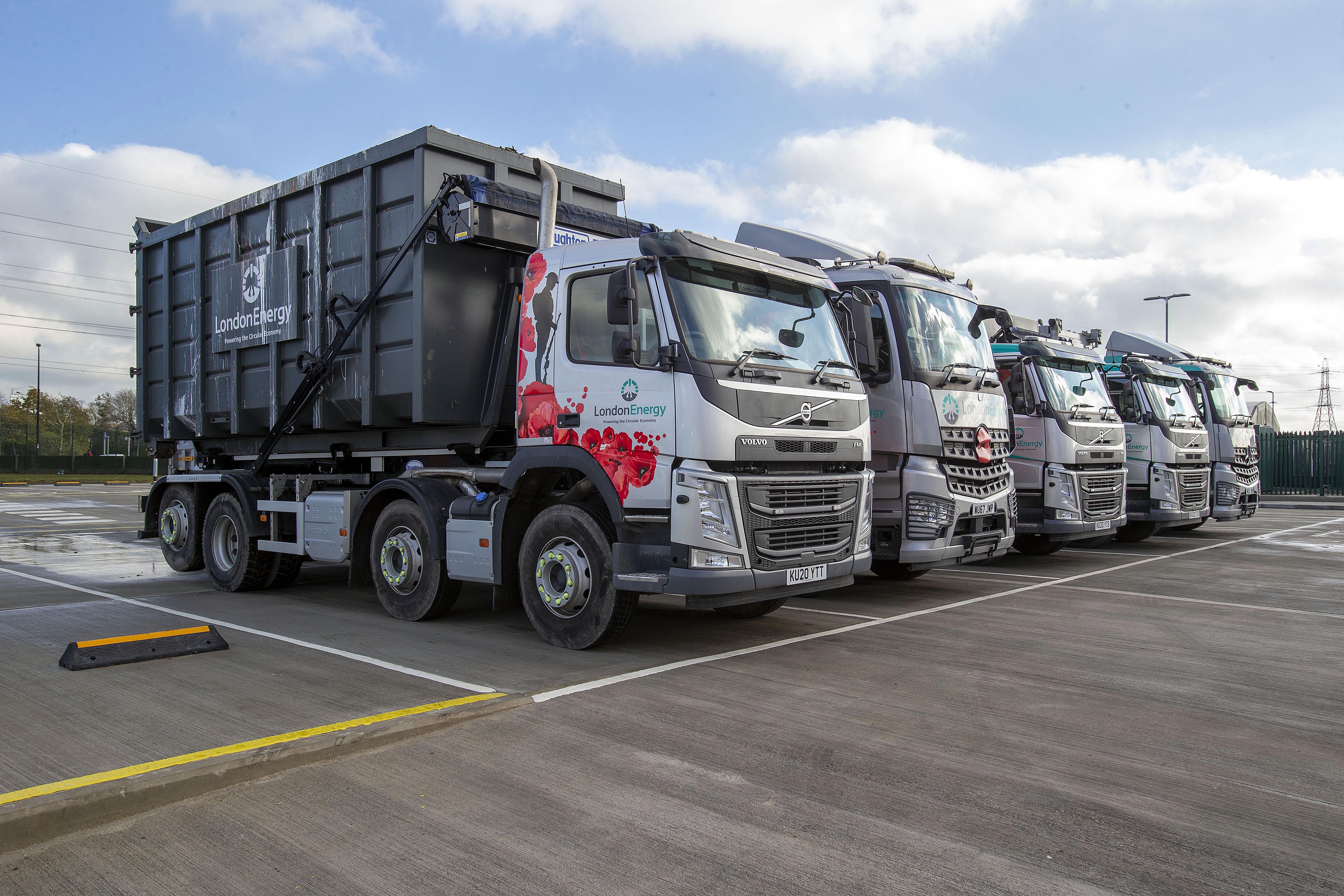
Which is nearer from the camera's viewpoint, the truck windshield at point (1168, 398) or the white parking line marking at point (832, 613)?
the white parking line marking at point (832, 613)

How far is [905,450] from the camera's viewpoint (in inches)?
353

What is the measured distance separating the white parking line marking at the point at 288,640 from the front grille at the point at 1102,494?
9222mm

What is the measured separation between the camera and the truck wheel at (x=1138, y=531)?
52.8 ft

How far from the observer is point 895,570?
A: 10852mm

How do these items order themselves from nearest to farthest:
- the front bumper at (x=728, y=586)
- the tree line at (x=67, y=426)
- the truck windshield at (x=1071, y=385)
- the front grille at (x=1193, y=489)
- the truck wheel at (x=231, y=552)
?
the front bumper at (x=728, y=586) < the truck wheel at (x=231, y=552) < the truck windshield at (x=1071, y=385) < the front grille at (x=1193, y=489) < the tree line at (x=67, y=426)

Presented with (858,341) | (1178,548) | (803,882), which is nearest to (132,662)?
(803,882)

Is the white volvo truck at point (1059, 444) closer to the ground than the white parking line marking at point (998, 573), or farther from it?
farther from it

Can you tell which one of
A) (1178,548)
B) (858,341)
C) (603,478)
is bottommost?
(1178,548)

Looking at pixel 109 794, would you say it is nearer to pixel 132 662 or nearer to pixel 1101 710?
pixel 132 662

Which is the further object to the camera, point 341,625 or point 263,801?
point 341,625

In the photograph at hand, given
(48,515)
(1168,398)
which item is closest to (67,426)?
(48,515)

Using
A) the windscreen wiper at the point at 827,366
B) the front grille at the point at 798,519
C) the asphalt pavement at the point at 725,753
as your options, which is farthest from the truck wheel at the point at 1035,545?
the front grille at the point at 798,519

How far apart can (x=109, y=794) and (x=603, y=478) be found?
3459 mm

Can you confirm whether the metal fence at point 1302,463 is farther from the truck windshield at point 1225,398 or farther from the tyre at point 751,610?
the tyre at point 751,610
